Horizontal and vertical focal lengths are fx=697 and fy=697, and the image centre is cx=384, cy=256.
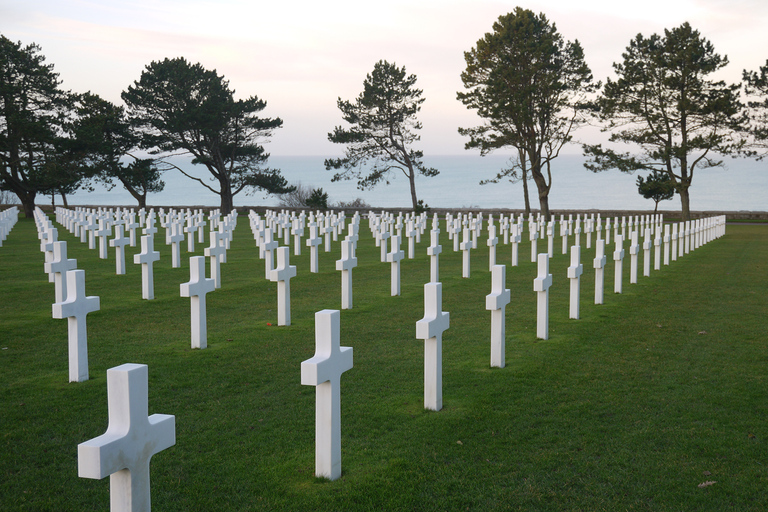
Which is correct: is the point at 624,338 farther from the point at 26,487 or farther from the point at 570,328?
the point at 26,487

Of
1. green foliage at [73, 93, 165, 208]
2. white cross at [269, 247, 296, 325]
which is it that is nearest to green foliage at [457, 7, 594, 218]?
green foliage at [73, 93, 165, 208]

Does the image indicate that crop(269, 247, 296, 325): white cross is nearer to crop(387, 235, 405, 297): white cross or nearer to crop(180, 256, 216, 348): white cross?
crop(180, 256, 216, 348): white cross

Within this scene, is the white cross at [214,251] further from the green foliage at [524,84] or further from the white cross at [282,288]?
the green foliage at [524,84]

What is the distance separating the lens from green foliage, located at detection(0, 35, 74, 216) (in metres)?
37.7

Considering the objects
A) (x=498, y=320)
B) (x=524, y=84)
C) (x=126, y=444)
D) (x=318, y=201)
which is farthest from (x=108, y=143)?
(x=126, y=444)

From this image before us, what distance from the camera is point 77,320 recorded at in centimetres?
595

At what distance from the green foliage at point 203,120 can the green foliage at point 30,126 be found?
4966mm

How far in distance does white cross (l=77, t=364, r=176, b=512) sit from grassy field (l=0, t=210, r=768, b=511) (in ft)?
3.05

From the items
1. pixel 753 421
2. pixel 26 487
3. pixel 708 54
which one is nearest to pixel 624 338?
pixel 753 421

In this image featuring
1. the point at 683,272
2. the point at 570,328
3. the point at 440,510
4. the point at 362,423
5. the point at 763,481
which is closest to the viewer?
the point at 440,510

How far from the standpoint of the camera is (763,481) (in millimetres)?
3961

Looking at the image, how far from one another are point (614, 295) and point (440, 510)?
28.0ft

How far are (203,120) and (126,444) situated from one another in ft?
143

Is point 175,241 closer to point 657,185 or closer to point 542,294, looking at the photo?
point 542,294
